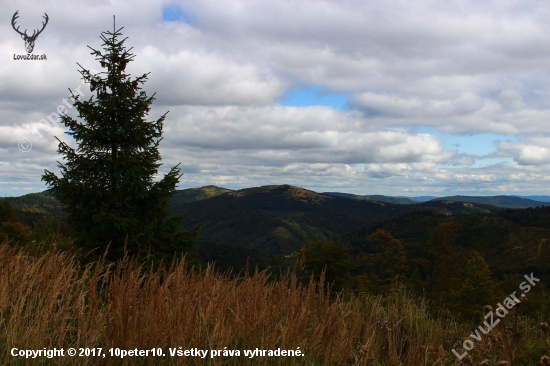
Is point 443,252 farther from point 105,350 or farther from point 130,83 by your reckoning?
point 105,350

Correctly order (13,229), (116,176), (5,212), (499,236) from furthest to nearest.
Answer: (499,236) < (5,212) < (13,229) < (116,176)

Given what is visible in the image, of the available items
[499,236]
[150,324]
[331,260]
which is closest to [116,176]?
[150,324]

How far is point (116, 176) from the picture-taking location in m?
15.7

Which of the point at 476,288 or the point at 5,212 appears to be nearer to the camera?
the point at 476,288

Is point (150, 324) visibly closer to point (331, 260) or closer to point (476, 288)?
point (331, 260)

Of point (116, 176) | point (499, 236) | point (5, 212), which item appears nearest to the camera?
point (116, 176)

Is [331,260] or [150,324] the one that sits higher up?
[150,324]

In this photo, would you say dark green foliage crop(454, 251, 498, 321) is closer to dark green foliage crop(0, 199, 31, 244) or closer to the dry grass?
the dry grass

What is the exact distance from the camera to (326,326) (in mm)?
3197

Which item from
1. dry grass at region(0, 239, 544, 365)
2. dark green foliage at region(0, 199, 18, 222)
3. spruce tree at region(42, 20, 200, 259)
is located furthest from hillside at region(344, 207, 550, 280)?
dark green foliage at region(0, 199, 18, 222)

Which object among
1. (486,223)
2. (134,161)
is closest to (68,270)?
(134,161)

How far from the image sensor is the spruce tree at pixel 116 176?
613 inches

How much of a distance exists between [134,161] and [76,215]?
3499mm

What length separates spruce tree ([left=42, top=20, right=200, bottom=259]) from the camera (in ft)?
51.1
